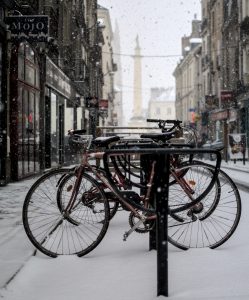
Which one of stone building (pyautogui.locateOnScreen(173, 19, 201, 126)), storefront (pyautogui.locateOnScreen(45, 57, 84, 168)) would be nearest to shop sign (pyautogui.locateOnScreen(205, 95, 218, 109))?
stone building (pyautogui.locateOnScreen(173, 19, 201, 126))

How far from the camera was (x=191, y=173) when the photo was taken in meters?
4.73

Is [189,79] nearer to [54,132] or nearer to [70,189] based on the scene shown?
[54,132]

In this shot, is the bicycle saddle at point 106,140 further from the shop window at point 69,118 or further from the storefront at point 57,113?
the shop window at point 69,118

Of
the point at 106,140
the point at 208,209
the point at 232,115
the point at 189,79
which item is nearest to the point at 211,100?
the point at 232,115

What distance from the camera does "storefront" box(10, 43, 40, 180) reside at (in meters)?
11.9

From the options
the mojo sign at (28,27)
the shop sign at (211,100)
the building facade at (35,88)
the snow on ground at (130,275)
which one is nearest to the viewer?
the snow on ground at (130,275)

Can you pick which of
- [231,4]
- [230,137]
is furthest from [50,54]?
[231,4]

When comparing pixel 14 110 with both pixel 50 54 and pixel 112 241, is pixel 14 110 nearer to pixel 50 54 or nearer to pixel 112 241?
pixel 50 54

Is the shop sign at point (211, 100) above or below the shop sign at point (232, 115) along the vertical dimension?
above

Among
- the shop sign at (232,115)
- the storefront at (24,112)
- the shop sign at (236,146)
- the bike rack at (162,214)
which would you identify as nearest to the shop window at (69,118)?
the shop sign at (236,146)

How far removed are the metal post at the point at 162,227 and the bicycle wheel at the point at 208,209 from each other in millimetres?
1159

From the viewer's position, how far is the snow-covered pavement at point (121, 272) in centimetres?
338

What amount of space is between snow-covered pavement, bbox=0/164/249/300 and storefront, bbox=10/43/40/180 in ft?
22.9

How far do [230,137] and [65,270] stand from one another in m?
19.4
